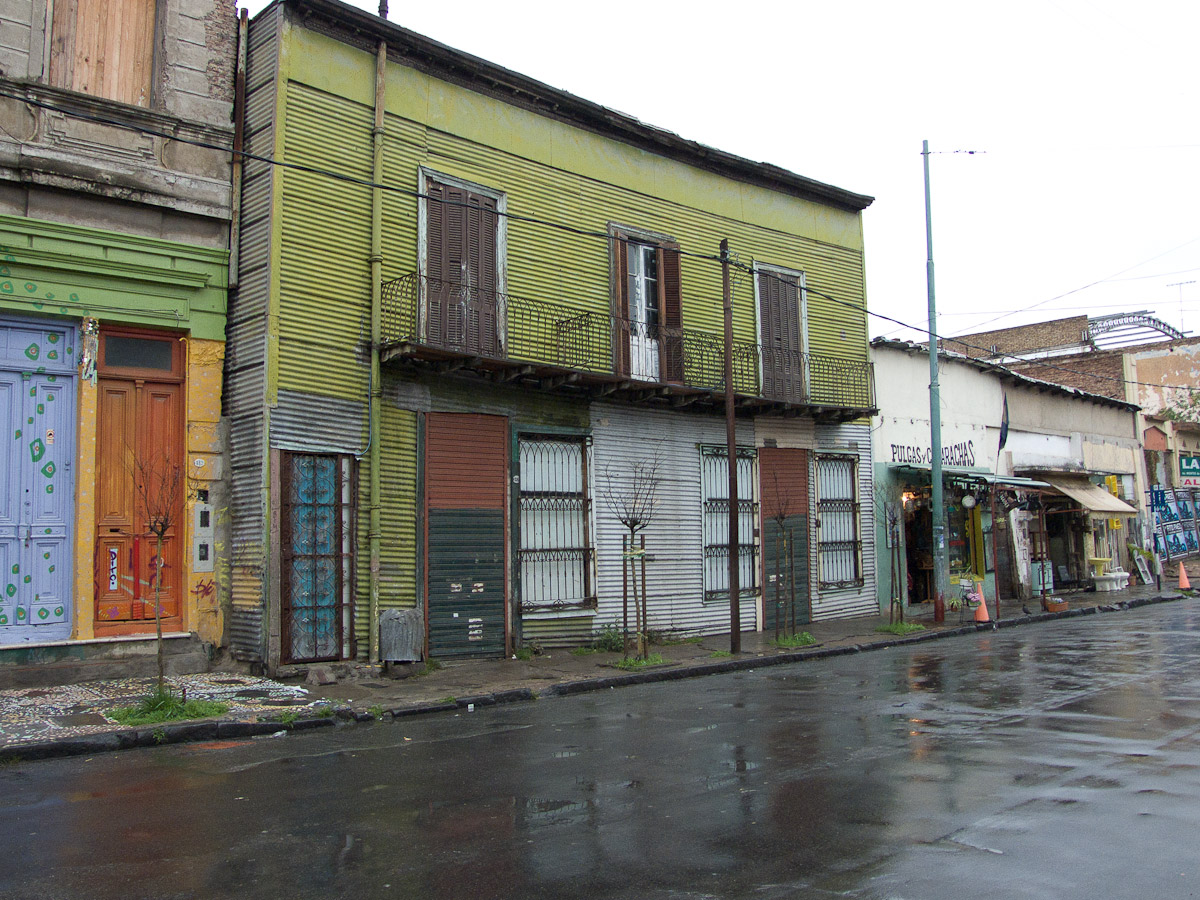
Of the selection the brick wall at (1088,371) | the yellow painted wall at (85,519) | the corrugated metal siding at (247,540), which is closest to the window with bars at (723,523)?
the corrugated metal siding at (247,540)

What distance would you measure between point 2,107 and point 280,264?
11.6ft

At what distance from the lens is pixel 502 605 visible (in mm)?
14938

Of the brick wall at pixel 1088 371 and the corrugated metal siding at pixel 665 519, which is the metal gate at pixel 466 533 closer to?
the corrugated metal siding at pixel 665 519

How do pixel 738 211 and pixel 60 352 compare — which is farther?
pixel 738 211

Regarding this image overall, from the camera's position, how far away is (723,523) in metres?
18.8

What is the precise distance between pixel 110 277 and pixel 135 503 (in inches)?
112

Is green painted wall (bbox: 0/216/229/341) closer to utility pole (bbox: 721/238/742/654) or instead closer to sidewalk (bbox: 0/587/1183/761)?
sidewalk (bbox: 0/587/1183/761)

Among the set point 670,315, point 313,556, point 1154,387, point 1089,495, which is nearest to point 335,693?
point 313,556

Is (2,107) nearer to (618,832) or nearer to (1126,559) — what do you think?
(618,832)

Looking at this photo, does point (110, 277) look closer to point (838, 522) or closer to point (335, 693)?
point (335, 693)

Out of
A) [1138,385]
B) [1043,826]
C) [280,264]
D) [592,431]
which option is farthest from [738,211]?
[1138,385]

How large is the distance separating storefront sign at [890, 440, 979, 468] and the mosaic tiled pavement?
15.0 meters

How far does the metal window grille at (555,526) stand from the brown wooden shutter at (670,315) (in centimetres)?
238

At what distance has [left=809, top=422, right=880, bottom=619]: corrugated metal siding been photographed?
2034 centimetres
